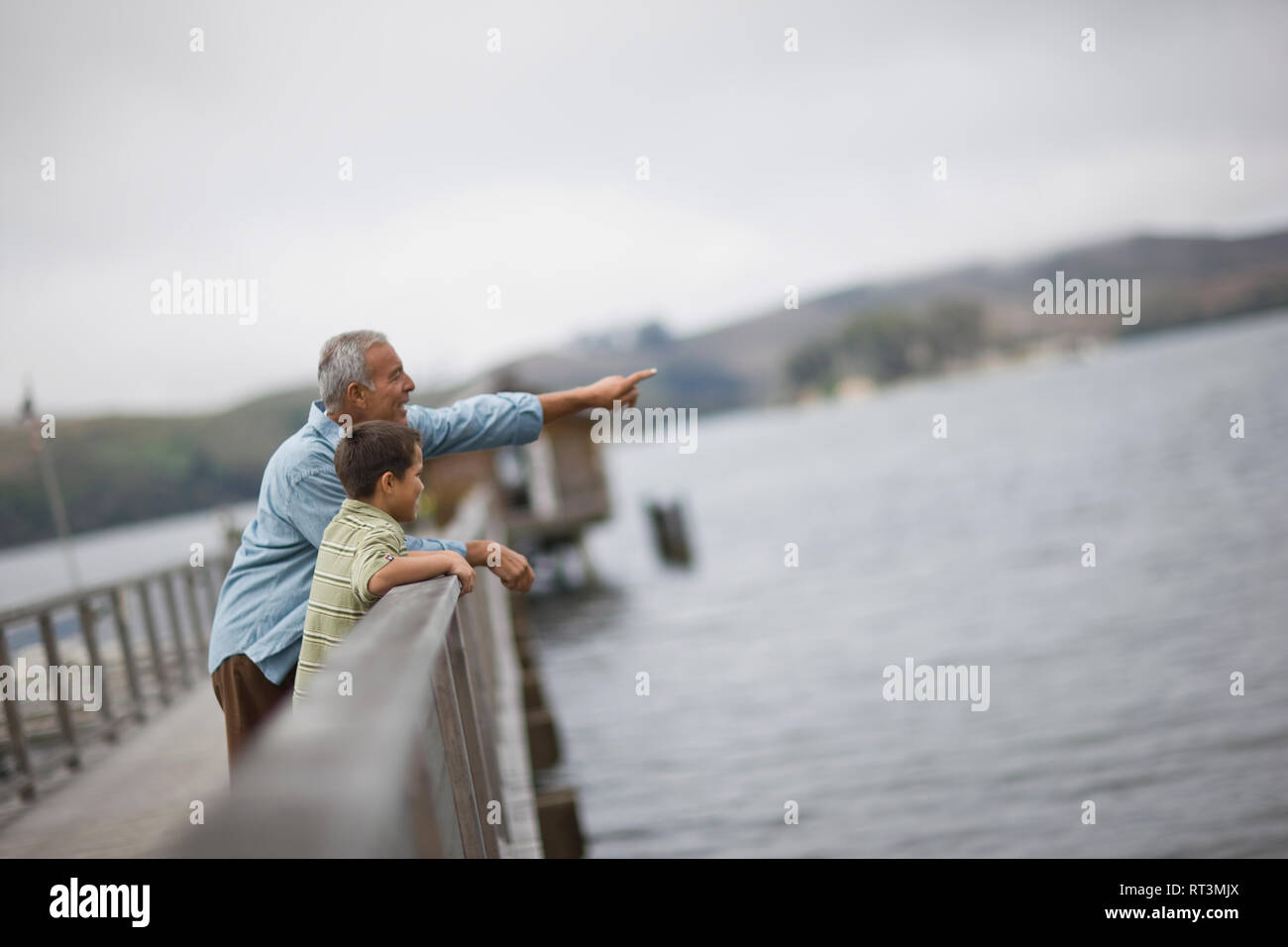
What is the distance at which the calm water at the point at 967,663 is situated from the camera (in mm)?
11281

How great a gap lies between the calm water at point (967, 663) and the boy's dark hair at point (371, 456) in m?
8.60

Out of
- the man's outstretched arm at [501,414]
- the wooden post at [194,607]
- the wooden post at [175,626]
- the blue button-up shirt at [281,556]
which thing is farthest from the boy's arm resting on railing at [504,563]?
the wooden post at [194,607]

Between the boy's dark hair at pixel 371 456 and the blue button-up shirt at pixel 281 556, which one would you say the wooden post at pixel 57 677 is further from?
the boy's dark hair at pixel 371 456

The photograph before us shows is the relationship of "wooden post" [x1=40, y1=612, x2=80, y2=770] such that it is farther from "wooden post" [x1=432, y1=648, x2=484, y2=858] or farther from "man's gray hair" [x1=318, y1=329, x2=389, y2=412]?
"wooden post" [x1=432, y1=648, x2=484, y2=858]

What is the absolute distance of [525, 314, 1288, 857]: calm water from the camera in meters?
11.3

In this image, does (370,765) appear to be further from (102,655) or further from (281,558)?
(102,655)

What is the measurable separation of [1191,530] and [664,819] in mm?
20108

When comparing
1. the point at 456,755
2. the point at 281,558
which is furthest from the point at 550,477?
the point at 456,755

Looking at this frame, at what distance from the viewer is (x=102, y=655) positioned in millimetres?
8938

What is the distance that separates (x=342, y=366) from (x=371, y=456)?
15.7 inches

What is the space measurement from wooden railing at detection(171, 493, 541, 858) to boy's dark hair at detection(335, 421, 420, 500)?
0.31 meters
